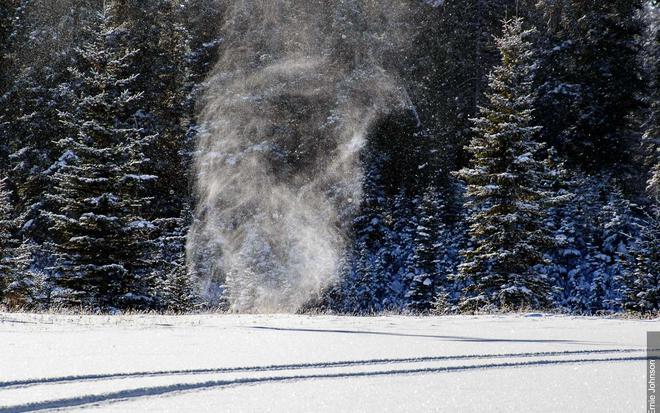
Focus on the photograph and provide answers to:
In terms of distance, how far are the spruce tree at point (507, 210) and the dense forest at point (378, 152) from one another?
7 centimetres

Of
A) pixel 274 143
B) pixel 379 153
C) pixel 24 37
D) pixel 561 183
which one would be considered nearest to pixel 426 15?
pixel 379 153

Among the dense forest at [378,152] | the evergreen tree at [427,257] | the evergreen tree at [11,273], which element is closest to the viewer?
the dense forest at [378,152]

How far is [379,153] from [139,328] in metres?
33.8

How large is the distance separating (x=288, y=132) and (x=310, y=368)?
3900cm

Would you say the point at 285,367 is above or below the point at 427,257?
above

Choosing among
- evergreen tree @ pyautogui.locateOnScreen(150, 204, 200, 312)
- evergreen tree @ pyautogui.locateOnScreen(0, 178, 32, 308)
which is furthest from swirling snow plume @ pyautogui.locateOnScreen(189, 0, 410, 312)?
evergreen tree @ pyautogui.locateOnScreen(0, 178, 32, 308)

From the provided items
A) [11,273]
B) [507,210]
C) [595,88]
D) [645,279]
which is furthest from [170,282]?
[595,88]

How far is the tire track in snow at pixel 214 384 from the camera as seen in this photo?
410 cm

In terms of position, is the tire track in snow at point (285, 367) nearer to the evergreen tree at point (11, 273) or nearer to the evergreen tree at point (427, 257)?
the evergreen tree at point (11, 273)

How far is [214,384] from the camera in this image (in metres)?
4.96

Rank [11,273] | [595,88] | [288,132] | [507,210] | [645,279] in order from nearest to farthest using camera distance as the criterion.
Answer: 1. [507,210]
2. [11,273]
3. [645,279]
4. [595,88]
5. [288,132]

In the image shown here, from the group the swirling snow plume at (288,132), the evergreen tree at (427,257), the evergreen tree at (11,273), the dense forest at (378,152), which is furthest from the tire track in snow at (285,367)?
the swirling snow plume at (288,132)

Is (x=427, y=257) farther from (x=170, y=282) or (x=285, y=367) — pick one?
(x=285, y=367)

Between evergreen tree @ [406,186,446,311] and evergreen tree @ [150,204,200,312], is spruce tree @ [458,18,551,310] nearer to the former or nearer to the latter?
evergreen tree @ [406,186,446,311]
